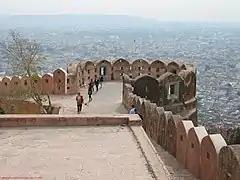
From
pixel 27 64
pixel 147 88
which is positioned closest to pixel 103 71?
pixel 147 88

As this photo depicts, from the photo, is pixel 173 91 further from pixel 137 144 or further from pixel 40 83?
pixel 137 144

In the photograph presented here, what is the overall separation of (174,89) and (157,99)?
1045 mm

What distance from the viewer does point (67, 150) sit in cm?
934

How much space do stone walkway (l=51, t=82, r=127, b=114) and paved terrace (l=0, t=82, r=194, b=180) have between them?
313 inches

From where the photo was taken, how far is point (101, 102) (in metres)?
21.2

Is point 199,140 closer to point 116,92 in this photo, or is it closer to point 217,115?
point 116,92

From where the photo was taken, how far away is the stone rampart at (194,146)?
8.64m

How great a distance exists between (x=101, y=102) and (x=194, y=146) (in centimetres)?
1082

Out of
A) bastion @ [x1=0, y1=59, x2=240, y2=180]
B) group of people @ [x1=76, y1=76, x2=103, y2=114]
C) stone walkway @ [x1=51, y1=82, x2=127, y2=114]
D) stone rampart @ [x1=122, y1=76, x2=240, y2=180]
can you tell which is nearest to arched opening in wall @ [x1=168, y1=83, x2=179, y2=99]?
stone walkway @ [x1=51, y1=82, x2=127, y2=114]

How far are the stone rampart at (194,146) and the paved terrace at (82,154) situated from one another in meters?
0.36

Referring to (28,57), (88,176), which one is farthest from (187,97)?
(88,176)

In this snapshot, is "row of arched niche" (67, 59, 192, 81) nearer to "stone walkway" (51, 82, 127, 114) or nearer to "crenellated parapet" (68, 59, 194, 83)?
"crenellated parapet" (68, 59, 194, 83)

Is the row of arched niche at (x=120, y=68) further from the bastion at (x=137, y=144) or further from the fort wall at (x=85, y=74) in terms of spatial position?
the bastion at (x=137, y=144)

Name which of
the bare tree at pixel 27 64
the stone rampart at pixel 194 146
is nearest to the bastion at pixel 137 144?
the stone rampart at pixel 194 146
